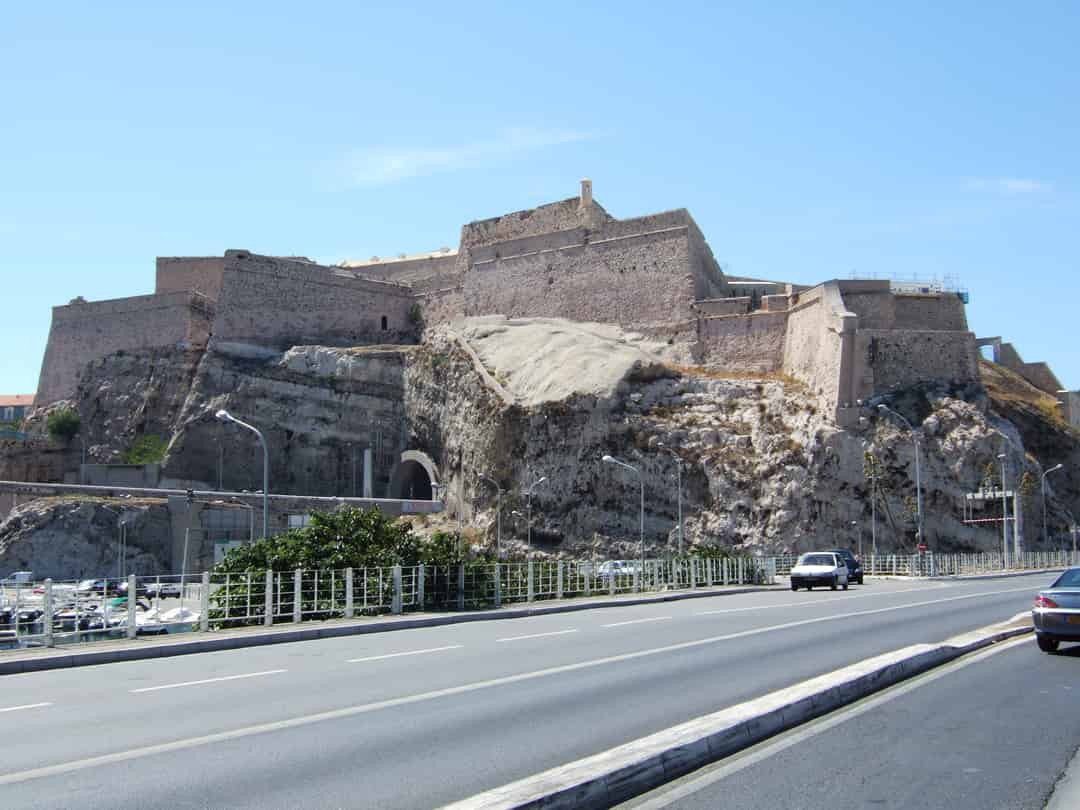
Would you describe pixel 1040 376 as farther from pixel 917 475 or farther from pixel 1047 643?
pixel 1047 643

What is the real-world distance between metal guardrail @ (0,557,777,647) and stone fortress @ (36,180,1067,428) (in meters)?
27.6

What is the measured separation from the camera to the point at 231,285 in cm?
6975

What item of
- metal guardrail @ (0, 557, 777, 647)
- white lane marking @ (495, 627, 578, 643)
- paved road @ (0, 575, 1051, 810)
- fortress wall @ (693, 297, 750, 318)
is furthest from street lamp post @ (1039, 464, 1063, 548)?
white lane marking @ (495, 627, 578, 643)

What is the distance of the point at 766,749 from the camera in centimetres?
851

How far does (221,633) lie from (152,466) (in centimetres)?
4986

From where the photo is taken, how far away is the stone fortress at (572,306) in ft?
182

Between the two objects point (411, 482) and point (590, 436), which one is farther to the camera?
point (411, 482)

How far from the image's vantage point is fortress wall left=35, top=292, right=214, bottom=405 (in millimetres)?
71375

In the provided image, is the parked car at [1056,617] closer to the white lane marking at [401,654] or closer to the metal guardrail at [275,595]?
the white lane marking at [401,654]

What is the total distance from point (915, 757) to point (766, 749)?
3.53ft

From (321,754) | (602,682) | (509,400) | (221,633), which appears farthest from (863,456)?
(321,754)

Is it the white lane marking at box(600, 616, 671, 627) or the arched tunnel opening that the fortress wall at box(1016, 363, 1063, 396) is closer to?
the arched tunnel opening

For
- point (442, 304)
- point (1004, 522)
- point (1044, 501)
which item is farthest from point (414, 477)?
point (1044, 501)

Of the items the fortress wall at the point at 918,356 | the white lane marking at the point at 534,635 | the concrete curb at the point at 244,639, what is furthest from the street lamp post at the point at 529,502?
the white lane marking at the point at 534,635
